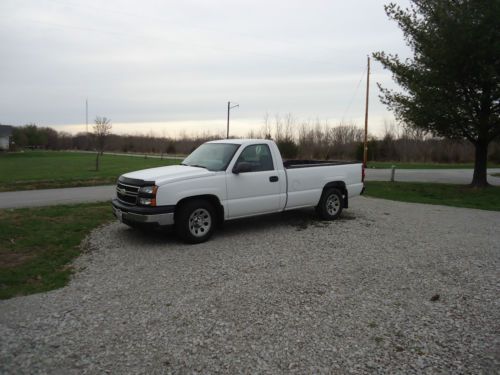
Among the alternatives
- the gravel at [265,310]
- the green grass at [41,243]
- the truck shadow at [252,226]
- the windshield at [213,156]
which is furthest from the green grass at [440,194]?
the green grass at [41,243]

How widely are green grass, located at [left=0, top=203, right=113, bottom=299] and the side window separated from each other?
3541 mm

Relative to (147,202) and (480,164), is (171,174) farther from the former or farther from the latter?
(480,164)

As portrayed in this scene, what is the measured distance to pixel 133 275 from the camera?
17.9ft

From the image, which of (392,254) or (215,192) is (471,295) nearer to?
(392,254)

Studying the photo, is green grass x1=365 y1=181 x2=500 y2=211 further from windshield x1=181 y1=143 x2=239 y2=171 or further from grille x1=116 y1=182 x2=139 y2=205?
grille x1=116 y1=182 x2=139 y2=205

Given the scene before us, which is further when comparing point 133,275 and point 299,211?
point 299,211

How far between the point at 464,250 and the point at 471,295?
2.33 meters

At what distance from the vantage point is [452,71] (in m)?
15.5

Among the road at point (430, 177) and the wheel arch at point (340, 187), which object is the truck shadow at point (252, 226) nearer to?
the wheel arch at point (340, 187)

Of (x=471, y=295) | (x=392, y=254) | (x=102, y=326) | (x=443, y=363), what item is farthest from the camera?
(x=392, y=254)

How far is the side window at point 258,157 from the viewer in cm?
777

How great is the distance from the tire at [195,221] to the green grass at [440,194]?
30.1 ft

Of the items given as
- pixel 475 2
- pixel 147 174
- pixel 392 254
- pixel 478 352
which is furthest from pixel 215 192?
pixel 475 2

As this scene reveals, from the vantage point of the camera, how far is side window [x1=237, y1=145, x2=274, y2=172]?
7766 millimetres
